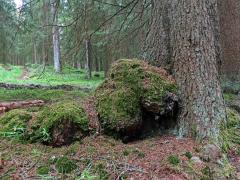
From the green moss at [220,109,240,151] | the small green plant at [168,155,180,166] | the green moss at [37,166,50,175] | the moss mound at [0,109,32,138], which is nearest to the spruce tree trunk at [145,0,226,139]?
the green moss at [220,109,240,151]

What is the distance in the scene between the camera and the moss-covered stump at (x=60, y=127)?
361 cm

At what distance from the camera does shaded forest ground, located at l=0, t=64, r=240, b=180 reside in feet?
9.84

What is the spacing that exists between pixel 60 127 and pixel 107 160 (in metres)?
0.74

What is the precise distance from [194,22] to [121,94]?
1.31 meters

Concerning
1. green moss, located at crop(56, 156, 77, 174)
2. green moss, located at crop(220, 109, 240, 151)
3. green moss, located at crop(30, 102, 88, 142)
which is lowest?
green moss, located at crop(56, 156, 77, 174)

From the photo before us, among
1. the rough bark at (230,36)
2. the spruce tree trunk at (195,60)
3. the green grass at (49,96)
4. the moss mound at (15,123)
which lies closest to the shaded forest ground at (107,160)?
the moss mound at (15,123)

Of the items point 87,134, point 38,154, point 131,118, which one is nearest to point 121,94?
point 131,118

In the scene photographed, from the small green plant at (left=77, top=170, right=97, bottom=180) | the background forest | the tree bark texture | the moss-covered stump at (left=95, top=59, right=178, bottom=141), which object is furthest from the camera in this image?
the tree bark texture

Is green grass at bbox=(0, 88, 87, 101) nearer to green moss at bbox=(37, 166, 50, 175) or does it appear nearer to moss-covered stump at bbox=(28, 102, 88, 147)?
moss-covered stump at bbox=(28, 102, 88, 147)

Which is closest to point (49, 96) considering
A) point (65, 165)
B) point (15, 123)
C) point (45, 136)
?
point (15, 123)

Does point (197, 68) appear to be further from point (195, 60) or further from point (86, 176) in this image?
point (86, 176)

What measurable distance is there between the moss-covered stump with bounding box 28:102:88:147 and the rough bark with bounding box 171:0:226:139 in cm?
123

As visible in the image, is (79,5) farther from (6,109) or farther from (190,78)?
(190,78)

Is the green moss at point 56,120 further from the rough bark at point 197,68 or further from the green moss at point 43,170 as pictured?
the rough bark at point 197,68
